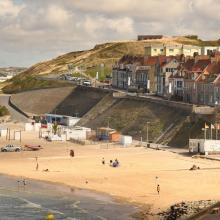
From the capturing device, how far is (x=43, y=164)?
233 feet

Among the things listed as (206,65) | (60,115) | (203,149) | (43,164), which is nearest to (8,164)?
(43,164)

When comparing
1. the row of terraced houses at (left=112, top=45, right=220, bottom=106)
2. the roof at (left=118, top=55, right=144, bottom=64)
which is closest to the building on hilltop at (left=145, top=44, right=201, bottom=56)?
the roof at (left=118, top=55, right=144, bottom=64)

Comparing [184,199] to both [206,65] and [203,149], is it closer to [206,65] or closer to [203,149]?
Result: [203,149]

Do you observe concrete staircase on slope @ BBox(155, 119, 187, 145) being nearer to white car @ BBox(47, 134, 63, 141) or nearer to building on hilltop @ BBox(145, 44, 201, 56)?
white car @ BBox(47, 134, 63, 141)

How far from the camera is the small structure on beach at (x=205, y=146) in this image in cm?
7406

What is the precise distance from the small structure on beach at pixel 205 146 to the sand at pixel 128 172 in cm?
234

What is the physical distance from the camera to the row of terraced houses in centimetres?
9406

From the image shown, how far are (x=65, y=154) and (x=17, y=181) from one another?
18.4 meters

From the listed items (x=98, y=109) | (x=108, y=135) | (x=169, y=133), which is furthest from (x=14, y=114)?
(x=169, y=133)

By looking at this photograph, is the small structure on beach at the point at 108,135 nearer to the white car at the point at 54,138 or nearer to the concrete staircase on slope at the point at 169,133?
the white car at the point at 54,138

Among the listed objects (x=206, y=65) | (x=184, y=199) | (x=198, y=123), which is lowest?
(x=184, y=199)

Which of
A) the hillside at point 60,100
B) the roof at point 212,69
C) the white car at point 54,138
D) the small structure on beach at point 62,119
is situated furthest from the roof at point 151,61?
the white car at point 54,138

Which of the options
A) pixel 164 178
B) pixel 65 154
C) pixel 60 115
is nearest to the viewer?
pixel 164 178

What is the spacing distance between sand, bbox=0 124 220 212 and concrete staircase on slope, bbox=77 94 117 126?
999 inches
